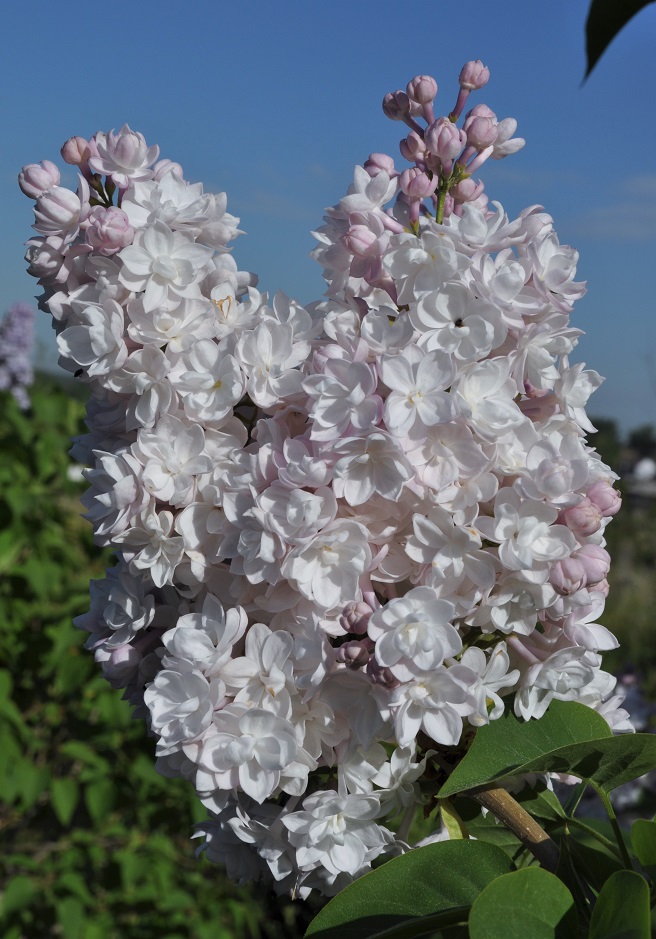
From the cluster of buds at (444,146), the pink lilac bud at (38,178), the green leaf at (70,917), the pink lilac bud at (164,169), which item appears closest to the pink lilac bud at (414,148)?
the cluster of buds at (444,146)

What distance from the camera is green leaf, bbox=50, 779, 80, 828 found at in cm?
239

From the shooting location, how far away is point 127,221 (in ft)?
2.54

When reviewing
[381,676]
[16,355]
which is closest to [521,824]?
[381,676]

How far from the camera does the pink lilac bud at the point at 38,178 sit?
2.73ft

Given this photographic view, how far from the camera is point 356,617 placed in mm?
666

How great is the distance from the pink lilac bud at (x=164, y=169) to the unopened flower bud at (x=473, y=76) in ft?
0.96

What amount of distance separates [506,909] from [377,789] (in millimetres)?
210

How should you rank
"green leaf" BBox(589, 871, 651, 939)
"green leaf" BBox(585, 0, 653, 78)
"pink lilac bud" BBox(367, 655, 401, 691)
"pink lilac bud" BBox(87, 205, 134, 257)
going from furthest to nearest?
"pink lilac bud" BBox(87, 205, 134, 257)
"pink lilac bud" BBox(367, 655, 401, 691)
"green leaf" BBox(589, 871, 651, 939)
"green leaf" BBox(585, 0, 653, 78)

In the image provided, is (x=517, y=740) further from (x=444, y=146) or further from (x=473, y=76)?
(x=473, y=76)

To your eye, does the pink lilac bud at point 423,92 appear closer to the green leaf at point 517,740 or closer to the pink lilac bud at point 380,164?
the pink lilac bud at point 380,164

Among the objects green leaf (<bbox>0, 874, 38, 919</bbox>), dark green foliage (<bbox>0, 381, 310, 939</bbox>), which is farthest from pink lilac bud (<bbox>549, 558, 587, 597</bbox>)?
green leaf (<bbox>0, 874, 38, 919</bbox>)

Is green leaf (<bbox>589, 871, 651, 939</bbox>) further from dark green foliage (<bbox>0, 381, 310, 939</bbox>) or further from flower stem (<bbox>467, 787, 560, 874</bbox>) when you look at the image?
dark green foliage (<bbox>0, 381, 310, 939</bbox>)

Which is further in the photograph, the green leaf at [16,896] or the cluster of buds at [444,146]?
the green leaf at [16,896]

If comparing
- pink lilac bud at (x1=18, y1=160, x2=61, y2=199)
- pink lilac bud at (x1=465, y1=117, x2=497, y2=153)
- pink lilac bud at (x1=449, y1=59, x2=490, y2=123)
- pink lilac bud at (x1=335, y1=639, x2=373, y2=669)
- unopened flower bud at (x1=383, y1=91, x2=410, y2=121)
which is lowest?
pink lilac bud at (x1=335, y1=639, x2=373, y2=669)
